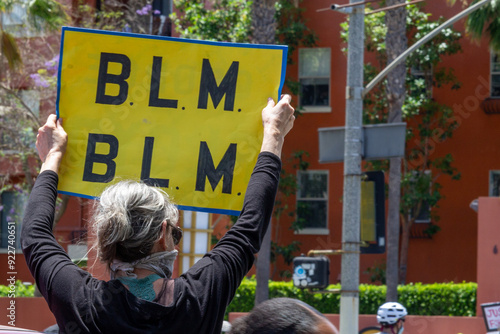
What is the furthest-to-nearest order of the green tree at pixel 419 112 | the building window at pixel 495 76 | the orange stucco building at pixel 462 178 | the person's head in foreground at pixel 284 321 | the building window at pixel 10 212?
the building window at pixel 10 212 → the building window at pixel 495 76 → the orange stucco building at pixel 462 178 → the green tree at pixel 419 112 → the person's head in foreground at pixel 284 321

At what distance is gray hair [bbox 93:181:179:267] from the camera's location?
218cm

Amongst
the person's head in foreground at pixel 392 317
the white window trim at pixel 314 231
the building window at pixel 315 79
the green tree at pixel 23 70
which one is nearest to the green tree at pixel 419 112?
the building window at pixel 315 79

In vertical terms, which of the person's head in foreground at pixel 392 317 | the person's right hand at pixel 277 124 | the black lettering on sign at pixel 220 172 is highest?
the person's right hand at pixel 277 124

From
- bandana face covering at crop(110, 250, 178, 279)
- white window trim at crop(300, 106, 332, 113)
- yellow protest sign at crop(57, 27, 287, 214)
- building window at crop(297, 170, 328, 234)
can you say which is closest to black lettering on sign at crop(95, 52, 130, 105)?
yellow protest sign at crop(57, 27, 287, 214)

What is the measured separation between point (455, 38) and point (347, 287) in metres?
11.7

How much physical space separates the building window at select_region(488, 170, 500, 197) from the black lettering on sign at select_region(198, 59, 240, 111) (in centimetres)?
1784

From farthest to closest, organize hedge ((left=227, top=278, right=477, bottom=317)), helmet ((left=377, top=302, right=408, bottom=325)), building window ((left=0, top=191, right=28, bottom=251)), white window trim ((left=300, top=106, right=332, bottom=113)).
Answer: white window trim ((left=300, top=106, right=332, bottom=113)) → building window ((left=0, top=191, right=28, bottom=251)) → hedge ((left=227, top=278, right=477, bottom=317)) → helmet ((left=377, top=302, right=408, bottom=325))

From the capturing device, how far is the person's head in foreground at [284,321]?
1913 millimetres

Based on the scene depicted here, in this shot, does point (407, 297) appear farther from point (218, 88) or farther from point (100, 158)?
point (100, 158)

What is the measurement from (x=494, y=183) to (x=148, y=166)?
720 inches

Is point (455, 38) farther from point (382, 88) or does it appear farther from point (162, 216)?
point (162, 216)

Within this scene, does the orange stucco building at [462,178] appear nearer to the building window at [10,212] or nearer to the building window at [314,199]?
the building window at [314,199]

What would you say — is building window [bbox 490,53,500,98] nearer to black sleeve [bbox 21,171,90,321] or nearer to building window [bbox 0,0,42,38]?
building window [bbox 0,0,42,38]

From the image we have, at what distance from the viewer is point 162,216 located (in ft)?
7.33
